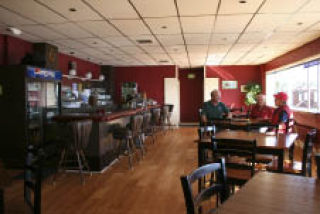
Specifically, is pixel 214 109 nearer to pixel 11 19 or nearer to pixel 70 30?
pixel 70 30

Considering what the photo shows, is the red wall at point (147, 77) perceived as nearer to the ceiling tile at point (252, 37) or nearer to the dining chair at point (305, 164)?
the ceiling tile at point (252, 37)

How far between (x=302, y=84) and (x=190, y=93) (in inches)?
245

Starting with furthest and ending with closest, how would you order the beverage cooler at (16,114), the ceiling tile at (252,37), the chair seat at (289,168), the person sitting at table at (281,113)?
1. the ceiling tile at (252,37)
2. the beverage cooler at (16,114)
3. the person sitting at table at (281,113)
4. the chair seat at (289,168)

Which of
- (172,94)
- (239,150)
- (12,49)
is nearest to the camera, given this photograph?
(239,150)

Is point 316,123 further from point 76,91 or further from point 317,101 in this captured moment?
point 76,91

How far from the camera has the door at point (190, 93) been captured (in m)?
13.5

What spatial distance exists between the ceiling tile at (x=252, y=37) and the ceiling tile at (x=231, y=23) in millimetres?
497

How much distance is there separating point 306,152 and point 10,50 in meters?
6.11

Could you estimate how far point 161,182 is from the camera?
14.4 feet

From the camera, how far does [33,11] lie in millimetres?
4301

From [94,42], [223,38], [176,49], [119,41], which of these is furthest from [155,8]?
[176,49]

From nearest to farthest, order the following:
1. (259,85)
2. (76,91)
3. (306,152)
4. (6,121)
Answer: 1. (306,152)
2. (6,121)
3. (76,91)
4. (259,85)

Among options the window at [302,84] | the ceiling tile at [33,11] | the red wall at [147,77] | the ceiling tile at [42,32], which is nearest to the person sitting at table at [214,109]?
the window at [302,84]

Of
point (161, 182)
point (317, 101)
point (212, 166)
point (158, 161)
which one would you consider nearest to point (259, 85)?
point (317, 101)
